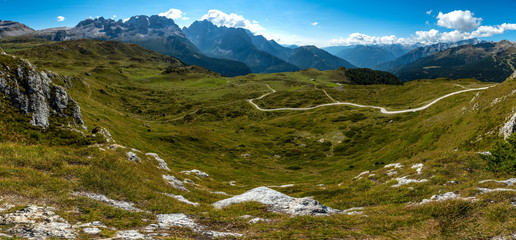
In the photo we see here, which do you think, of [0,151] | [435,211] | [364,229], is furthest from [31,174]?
[435,211]

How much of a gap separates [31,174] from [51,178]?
1138 mm

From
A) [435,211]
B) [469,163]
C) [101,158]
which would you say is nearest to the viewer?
[435,211]

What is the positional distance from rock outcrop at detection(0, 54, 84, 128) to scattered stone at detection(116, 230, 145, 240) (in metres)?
27.4

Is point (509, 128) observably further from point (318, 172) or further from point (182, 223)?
point (182, 223)

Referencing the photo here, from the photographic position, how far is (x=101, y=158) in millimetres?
22016

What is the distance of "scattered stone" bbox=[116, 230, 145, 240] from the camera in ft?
37.9

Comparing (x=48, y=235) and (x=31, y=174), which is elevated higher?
(x=31, y=174)

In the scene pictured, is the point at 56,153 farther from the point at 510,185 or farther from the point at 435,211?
the point at 510,185

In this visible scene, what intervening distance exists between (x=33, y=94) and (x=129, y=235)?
33087 mm

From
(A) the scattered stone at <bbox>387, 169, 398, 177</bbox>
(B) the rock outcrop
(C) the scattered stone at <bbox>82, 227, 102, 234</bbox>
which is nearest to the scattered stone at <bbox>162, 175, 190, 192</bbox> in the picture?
(C) the scattered stone at <bbox>82, 227, 102, 234</bbox>

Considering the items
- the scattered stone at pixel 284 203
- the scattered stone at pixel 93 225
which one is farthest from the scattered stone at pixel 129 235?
the scattered stone at pixel 284 203

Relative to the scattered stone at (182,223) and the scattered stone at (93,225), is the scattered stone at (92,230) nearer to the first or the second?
the scattered stone at (93,225)

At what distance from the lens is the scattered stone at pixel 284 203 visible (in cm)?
1953

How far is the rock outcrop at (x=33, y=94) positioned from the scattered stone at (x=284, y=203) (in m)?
28.4
